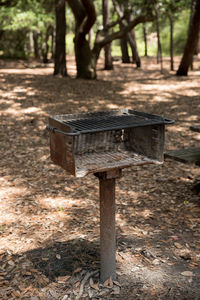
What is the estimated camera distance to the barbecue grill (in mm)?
3078

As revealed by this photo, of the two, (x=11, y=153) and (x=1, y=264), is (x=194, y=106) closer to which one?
(x=11, y=153)

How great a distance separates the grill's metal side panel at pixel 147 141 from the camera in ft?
11.1

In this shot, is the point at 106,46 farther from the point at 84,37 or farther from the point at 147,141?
the point at 147,141

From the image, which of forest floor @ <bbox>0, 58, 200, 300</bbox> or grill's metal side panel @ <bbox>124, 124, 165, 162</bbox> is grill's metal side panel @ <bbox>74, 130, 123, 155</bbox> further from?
forest floor @ <bbox>0, 58, 200, 300</bbox>

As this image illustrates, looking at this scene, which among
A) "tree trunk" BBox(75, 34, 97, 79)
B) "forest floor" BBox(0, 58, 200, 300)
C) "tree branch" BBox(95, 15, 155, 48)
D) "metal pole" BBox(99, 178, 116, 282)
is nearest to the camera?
"metal pole" BBox(99, 178, 116, 282)

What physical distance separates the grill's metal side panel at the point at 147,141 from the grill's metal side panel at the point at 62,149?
2.59ft

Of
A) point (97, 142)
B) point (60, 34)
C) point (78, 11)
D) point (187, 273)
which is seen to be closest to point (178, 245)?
point (187, 273)

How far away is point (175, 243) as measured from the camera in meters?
4.47

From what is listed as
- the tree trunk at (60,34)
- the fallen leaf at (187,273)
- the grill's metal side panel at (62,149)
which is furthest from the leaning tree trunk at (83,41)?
the fallen leaf at (187,273)

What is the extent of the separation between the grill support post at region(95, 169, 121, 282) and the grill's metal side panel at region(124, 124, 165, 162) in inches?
15.0

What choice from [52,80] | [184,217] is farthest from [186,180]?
[52,80]

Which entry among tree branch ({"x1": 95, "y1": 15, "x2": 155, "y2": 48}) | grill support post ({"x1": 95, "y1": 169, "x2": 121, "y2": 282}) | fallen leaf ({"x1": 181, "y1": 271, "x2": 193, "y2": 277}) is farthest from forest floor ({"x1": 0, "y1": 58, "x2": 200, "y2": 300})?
tree branch ({"x1": 95, "y1": 15, "x2": 155, "y2": 48})

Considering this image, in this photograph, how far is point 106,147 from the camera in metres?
3.54

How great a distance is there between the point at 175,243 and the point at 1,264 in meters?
2.06
